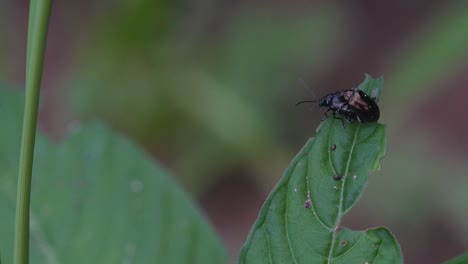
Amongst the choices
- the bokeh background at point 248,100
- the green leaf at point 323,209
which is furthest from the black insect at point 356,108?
the bokeh background at point 248,100

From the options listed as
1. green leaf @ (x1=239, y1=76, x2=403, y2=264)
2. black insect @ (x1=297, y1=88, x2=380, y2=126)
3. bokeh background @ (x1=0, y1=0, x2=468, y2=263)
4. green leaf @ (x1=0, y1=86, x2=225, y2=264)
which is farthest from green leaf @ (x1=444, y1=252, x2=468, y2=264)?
bokeh background @ (x1=0, y1=0, x2=468, y2=263)

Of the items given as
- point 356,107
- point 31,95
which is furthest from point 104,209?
point 31,95

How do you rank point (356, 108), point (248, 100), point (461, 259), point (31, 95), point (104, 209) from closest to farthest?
point (31, 95) → point (461, 259) → point (356, 108) → point (104, 209) → point (248, 100)

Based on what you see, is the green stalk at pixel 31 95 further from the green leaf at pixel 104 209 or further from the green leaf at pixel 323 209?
the green leaf at pixel 104 209

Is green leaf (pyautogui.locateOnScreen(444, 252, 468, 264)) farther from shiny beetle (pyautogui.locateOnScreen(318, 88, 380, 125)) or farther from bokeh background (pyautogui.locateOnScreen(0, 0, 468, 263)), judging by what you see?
bokeh background (pyautogui.locateOnScreen(0, 0, 468, 263))

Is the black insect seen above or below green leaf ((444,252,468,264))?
above

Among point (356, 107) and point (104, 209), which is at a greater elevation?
point (356, 107)

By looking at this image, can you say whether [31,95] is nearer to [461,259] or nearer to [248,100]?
[461,259]
